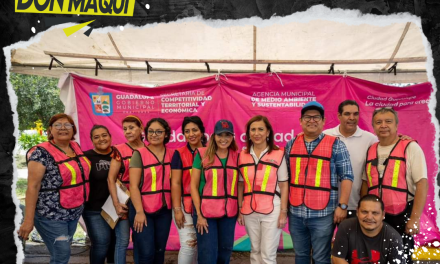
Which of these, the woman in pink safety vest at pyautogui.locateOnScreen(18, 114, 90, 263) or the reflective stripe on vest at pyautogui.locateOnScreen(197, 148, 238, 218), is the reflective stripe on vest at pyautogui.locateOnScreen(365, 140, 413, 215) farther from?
the woman in pink safety vest at pyautogui.locateOnScreen(18, 114, 90, 263)

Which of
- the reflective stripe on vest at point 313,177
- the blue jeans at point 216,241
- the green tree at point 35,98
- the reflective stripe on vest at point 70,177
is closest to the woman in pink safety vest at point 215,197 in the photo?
the blue jeans at point 216,241

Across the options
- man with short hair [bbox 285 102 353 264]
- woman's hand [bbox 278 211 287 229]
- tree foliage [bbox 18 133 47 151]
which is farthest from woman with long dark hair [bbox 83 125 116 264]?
tree foliage [bbox 18 133 47 151]

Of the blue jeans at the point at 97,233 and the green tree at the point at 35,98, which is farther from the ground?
the green tree at the point at 35,98

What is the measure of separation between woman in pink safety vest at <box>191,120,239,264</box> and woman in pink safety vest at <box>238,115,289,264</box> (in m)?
0.13

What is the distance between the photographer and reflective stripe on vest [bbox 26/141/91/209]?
2746 millimetres

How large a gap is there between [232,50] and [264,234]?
235 cm

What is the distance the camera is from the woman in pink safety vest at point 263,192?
110 inches

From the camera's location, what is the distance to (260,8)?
1094 mm

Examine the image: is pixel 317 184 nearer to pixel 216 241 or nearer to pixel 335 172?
pixel 335 172

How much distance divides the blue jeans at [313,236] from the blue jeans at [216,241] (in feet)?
2.00

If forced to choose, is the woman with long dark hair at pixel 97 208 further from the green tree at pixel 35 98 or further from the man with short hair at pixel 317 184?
the green tree at pixel 35 98

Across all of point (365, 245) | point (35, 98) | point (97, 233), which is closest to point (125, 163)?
point (97, 233)

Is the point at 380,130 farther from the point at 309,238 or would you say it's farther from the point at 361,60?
the point at 361,60

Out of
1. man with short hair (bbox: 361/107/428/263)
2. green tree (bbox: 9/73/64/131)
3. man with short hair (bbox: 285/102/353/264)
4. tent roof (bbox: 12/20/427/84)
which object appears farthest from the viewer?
green tree (bbox: 9/73/64/131)
